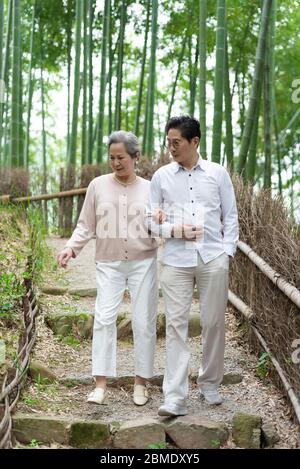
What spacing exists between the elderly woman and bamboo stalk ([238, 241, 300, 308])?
2.05ft

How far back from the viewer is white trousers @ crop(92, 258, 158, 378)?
3811mm

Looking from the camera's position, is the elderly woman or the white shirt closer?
the white shirt

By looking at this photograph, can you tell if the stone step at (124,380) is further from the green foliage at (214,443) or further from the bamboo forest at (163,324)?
the green foliage at (214,443)

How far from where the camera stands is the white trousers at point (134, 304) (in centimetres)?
381

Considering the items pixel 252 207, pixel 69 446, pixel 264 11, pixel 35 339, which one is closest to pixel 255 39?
pixel 264 11

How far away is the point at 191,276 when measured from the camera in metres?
3.64

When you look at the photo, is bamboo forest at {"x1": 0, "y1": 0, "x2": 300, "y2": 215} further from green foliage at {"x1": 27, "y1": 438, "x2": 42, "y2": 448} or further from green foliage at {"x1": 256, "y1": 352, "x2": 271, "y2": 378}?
green foliage at {"x1": 27, "y1": 438, "x2": 42, "y2": 448}

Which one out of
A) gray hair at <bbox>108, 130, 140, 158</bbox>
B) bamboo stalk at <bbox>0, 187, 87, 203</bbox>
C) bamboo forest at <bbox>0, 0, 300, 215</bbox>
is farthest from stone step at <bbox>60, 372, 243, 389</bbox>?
bamboo stalk at <bbox>0, 187, 87, 203</bbox>

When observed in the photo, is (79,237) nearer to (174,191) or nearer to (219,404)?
(174,191)

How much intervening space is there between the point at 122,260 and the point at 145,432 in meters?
0.90

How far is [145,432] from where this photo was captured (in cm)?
340

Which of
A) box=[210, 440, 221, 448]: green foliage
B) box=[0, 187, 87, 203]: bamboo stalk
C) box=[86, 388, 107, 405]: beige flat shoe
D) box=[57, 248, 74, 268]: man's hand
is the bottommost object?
box=[210, 440, 221, 448]: green foliage

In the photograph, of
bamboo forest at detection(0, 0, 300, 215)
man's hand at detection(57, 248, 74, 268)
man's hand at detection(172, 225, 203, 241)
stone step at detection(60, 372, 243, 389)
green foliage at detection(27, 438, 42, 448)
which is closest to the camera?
green foliage at detection(27, 438, 42, 448)

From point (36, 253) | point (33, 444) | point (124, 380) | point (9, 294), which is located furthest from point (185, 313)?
point (36, 253)
